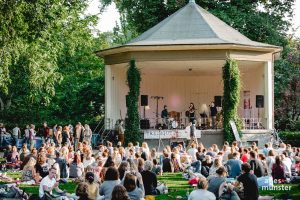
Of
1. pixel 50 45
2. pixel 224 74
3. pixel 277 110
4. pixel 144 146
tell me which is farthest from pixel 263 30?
pixel 144 146

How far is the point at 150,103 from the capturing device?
117ft

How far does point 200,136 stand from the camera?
91.2 ft

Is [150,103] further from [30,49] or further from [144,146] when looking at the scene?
[144,146]

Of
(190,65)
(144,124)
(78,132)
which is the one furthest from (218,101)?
(78,132)

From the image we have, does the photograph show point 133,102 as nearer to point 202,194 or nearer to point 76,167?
point 76,167

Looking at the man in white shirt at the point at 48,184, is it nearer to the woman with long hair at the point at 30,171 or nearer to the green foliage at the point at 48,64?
the woman with long hair at the point at 30,171

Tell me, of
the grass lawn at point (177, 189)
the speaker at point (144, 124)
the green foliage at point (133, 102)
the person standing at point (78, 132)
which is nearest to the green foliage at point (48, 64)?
the person standing at point (78, 132)

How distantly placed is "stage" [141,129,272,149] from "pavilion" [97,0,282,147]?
1.47 metres

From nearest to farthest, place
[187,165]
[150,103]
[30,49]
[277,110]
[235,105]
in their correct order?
[187,165] → [30,49] → [235,105] → [150,103] → [277,110]

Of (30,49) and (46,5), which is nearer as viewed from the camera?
(46,5)

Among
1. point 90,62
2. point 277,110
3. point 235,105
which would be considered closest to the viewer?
point 235,105

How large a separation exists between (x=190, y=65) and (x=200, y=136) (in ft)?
16.2

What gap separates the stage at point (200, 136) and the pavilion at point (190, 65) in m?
1.47

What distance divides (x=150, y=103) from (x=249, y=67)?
6.31 metres
